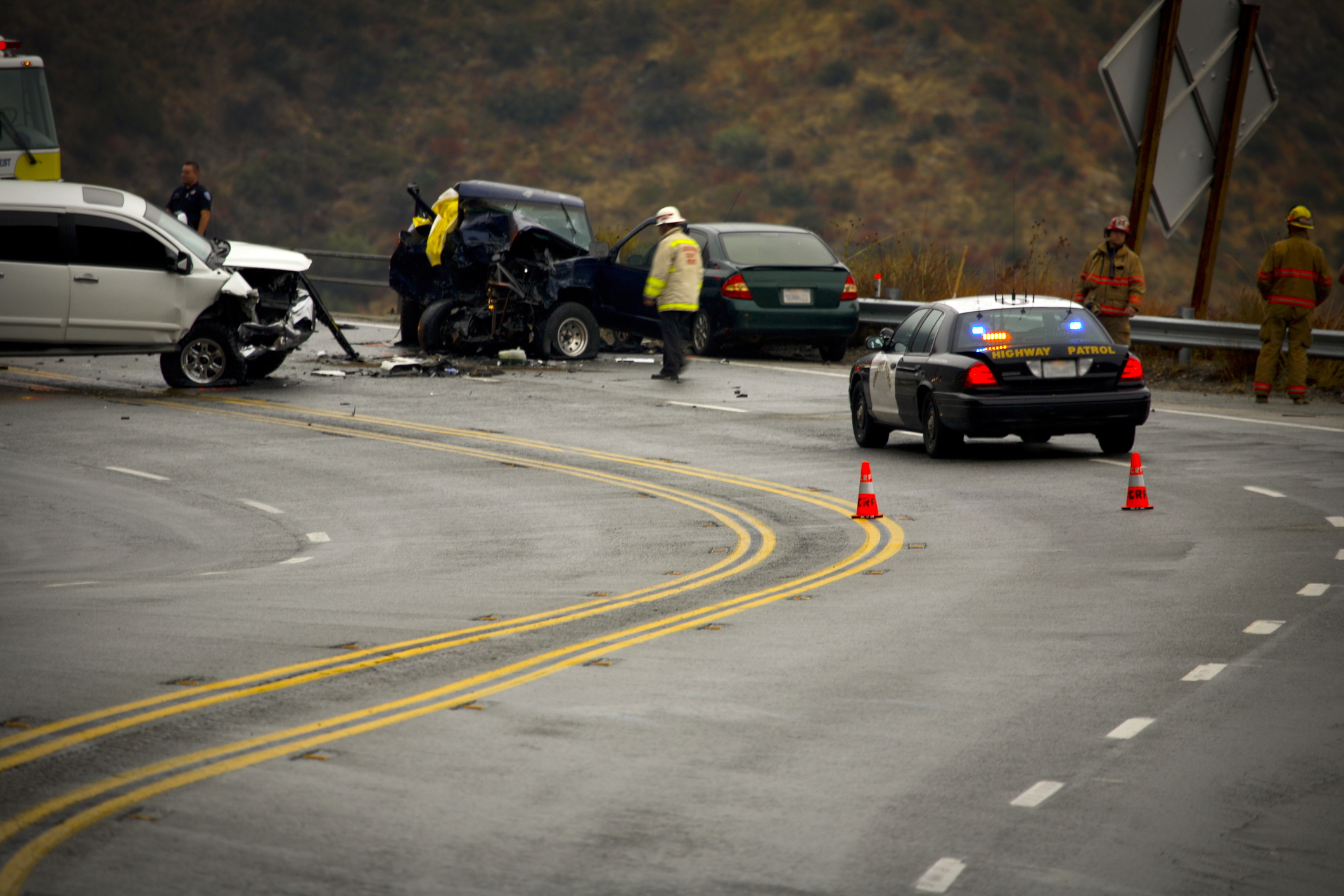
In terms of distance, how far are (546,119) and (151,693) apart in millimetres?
78446

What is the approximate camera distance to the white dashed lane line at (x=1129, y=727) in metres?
6.09

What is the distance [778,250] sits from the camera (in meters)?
24.2

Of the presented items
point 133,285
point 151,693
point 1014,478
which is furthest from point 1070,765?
point 133,285

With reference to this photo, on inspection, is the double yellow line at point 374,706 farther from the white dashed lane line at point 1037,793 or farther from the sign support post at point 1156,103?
the sign support post at point 1156,103

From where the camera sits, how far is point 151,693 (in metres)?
6.48

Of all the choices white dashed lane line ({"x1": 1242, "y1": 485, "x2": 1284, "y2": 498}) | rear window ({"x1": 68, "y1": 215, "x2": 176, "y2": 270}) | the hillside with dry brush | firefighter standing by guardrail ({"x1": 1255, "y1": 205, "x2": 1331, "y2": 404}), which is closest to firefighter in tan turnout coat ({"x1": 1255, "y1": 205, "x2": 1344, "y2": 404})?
firefighter standing by guardrail ({"x1": 1255, "y1": 205, "x2": 1331, "y2": 404})

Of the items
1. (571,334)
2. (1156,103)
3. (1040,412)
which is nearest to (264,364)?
(571,334)

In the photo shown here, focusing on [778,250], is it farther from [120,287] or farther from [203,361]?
[120,287]

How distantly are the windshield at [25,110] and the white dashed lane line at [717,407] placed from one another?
1105 centimetres

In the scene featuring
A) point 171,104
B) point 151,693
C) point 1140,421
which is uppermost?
point 171,104

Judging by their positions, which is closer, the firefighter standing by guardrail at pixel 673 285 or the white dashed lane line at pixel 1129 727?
the white dashed lane line at pixel 1129 727

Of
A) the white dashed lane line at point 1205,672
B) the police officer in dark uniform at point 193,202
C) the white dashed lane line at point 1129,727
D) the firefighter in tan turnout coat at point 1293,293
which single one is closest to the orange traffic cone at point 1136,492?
the white dashed lane line at point 1205,672

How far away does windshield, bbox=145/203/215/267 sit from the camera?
62.2ft

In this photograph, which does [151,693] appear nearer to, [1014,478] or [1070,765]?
[1070,765]
